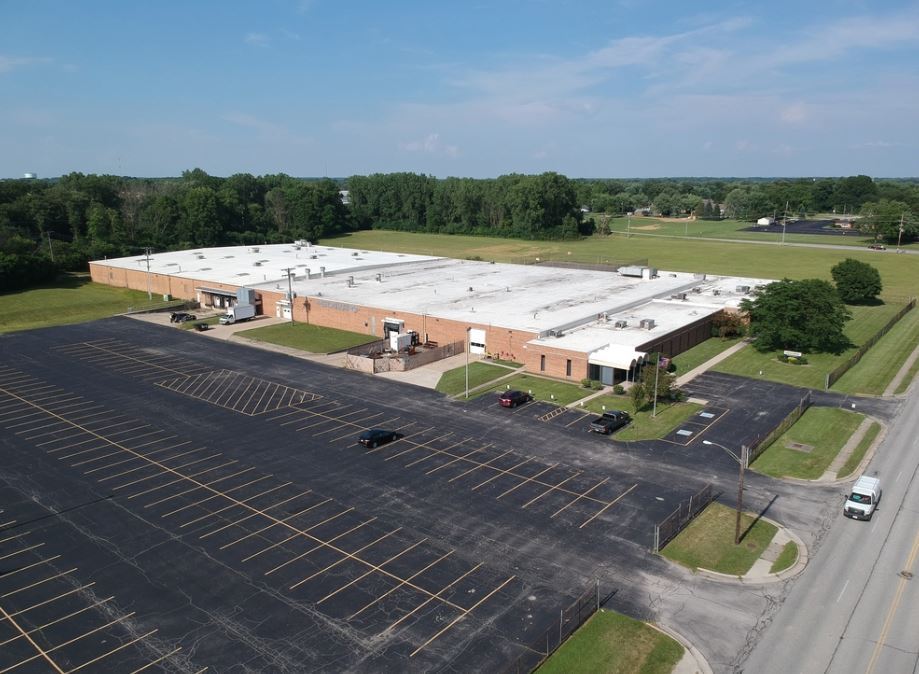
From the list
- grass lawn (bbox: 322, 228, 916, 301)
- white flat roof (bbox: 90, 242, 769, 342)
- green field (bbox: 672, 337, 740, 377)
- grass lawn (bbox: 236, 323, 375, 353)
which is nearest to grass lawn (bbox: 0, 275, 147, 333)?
white flat roof (bbox: 90, 242, 769, 342)

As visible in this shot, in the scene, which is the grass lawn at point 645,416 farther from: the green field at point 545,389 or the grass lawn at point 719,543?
the grass lawn at point 719,543

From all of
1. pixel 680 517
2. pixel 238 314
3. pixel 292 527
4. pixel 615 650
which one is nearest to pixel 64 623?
pixel 292 527

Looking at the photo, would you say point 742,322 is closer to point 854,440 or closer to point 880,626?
point 854,440

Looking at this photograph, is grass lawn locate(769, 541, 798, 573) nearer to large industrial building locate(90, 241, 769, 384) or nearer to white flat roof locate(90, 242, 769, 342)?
large industrial building locate(90, 241, 769, 384)

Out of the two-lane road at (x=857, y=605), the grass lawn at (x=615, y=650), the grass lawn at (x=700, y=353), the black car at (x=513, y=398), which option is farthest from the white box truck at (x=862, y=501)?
the grass lawn at (x=700, y=353)

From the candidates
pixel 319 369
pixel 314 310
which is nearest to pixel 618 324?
pixel 319 369
